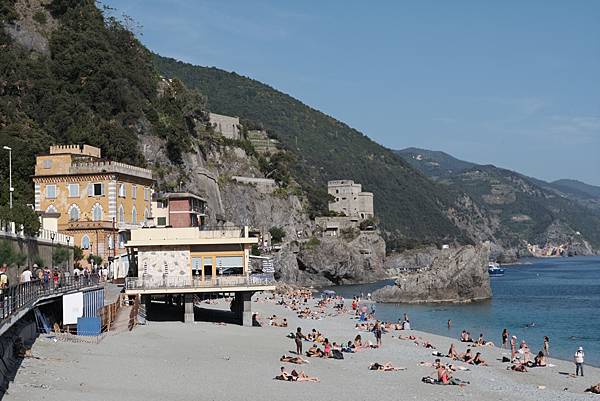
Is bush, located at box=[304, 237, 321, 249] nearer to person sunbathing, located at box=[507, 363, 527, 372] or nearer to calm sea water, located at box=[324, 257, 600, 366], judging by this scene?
calm sea water, located at box=[324, 257, 600, 366]

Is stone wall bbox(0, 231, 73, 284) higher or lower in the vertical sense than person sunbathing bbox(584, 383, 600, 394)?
higher

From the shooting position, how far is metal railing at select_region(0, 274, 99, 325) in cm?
2101

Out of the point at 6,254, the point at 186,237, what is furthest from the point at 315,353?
the point at 6,254

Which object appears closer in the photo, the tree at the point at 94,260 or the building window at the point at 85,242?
the tree at the point at 94,260

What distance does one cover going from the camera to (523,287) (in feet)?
351

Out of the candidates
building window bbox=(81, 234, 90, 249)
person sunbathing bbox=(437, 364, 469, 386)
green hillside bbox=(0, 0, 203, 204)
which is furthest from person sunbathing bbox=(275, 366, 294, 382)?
green hillside bbox=(0, 0, 203, 204)

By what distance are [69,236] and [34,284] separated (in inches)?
1070

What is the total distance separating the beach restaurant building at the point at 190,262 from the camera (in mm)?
40719

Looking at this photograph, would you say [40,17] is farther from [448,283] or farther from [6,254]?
[6,254]

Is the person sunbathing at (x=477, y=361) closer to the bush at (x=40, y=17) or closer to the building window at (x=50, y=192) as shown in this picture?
the building window at (x=50, y=192)

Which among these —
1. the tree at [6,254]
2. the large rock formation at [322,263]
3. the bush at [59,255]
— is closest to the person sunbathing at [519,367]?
the tree at [6,254]

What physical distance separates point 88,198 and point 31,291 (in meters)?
30.6

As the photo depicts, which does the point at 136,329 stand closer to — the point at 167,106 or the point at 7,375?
the point at 7,375

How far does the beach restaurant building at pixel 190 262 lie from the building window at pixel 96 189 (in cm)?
1615
